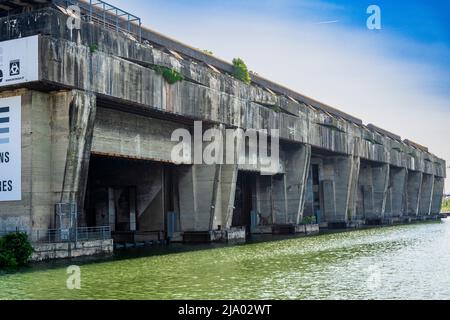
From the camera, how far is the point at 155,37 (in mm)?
48781

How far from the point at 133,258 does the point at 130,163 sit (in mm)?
17503

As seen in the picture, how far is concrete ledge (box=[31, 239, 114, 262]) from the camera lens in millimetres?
29359

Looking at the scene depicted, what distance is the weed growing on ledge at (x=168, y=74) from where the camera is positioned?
39156mm

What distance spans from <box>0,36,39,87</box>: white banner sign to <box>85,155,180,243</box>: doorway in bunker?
57.0ft

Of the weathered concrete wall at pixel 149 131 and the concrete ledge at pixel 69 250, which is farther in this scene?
the weathered concrete wall at pixel 149 131

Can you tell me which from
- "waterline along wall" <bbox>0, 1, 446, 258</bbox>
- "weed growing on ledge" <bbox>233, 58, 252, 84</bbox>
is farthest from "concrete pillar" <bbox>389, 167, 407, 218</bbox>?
"weed growing on ledge" <bbox>233, 58, 252, 84</bbox>

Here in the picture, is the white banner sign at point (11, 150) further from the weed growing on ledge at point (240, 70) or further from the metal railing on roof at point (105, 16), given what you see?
the weed growing on ledge at point (240, 70)

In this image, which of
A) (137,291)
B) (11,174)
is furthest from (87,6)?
(137,291)

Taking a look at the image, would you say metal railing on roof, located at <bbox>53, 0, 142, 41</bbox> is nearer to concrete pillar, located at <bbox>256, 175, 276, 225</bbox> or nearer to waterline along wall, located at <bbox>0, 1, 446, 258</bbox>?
waterline along wall, located at <bbox>0, 1, 446, 258</bbox>

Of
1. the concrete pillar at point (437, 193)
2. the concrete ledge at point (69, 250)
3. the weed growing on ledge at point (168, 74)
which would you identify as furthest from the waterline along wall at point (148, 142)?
the concrete pillar at point (437, 193)

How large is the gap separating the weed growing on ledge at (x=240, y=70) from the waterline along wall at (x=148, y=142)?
0.88 metres

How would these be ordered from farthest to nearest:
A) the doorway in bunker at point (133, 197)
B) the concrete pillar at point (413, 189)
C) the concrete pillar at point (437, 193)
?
the concrete pillar at point (437, 193) → the concrete pillar at point (413, 189) → the doorway in bunker at point (133, 197)
